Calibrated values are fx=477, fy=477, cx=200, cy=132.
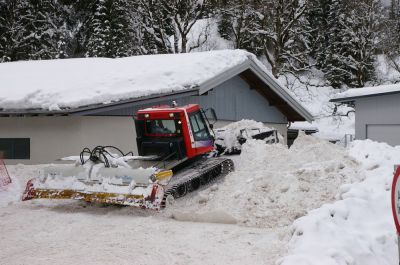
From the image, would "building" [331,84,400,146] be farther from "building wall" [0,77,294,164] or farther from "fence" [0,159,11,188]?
"fence" [0,159,11,188]

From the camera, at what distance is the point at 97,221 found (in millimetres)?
9695

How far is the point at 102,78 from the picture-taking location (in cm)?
1764

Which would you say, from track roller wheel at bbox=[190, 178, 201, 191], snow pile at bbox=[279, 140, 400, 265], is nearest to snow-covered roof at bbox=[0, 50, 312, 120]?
track roller wheel at bbox=[190, 178, 201, 191]

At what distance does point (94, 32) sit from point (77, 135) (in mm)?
24718

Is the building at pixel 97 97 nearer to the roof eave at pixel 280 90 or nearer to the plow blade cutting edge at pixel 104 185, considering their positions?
the roof eave at pixel 280 90

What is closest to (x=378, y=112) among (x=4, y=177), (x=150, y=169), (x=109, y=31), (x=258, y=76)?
(x=258, y=76)

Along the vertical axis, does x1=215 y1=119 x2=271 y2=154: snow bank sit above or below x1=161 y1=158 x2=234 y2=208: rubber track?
above

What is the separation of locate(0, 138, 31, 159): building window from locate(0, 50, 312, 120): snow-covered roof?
118cm

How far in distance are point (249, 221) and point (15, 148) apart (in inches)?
399

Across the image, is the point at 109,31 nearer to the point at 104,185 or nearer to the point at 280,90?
the point at 280,90

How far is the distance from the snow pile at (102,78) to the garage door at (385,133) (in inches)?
246

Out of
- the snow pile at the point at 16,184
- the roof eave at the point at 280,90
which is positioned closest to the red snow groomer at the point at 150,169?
→ the snow pile at the point at 16,184

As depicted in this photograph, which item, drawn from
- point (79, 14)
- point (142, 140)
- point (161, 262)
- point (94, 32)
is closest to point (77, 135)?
point (142, 140)

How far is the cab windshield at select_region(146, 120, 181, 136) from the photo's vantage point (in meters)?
12.4
